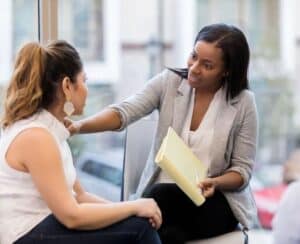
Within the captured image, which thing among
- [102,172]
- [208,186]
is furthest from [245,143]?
[102,172]

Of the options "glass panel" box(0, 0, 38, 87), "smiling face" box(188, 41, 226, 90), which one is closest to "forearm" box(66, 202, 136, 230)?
"smiling face" box(188, 41, 226, 90)

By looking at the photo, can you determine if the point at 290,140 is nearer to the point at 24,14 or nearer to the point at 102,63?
the point at 102,63

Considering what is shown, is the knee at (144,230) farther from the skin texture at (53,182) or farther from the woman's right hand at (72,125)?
the woman's right hand at (72,125)

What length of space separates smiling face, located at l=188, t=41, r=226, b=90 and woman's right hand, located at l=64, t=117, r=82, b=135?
16.2 inches

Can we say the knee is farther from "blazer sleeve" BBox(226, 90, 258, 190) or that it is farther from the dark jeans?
"blazer sleeve" BBox(226, 90, 258, 190)

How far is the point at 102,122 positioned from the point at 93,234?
1.54 feet

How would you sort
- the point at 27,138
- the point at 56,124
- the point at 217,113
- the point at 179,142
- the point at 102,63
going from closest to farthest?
the point at 27,138 → the point at 56,124 → the point at 179,142 → the point at 217,113 → the point at 102,63

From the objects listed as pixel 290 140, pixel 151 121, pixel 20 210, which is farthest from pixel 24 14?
pixel 290 140

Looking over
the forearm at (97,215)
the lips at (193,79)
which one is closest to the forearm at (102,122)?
the lips at (193,79)

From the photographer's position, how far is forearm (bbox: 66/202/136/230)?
155 centimetres

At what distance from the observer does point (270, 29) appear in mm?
3738

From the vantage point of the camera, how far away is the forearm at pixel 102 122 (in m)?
1.90

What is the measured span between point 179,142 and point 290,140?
214 centimetres

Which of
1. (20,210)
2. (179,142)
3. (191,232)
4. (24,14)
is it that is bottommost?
(191,232)
